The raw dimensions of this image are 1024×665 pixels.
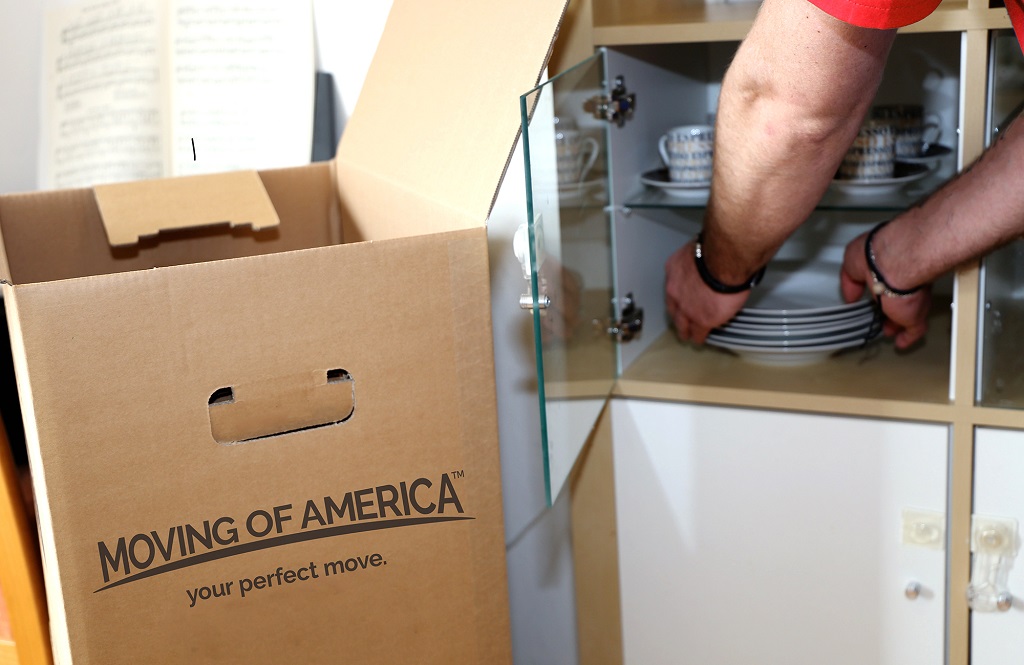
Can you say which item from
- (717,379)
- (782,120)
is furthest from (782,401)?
(782,120)

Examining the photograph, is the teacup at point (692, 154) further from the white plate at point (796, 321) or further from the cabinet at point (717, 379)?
the white plate at point (796, 321)

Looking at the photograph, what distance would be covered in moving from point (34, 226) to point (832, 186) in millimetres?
1002

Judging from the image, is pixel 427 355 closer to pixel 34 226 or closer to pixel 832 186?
pixel 34 226

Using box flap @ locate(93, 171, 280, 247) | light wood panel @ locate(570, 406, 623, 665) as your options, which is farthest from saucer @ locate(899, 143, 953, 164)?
box flap @ locate(93, 171, 280, 247)

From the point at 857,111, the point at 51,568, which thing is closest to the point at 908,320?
the point at 857,111

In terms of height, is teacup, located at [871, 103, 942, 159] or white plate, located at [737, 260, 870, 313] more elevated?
teacup, located at [871, 103, 942, 159]

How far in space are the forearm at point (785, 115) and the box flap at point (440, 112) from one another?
0.20m

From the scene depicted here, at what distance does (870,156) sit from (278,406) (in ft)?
2.86

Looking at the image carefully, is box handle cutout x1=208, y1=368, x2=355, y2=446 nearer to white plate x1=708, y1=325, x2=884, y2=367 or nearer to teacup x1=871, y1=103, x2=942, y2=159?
→ white plate x1=708, y1=325, x2=884, y2=367

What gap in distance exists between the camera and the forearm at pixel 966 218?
1.02 metres

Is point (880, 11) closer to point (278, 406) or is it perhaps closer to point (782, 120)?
point (782, 120)

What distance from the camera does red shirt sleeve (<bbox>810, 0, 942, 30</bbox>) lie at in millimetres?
743

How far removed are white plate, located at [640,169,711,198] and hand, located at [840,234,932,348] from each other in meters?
0.21

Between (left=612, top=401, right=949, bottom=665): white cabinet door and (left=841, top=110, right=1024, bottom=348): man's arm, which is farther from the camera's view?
(left=612, top=401, right=949, bottom=665): white cabinet door
